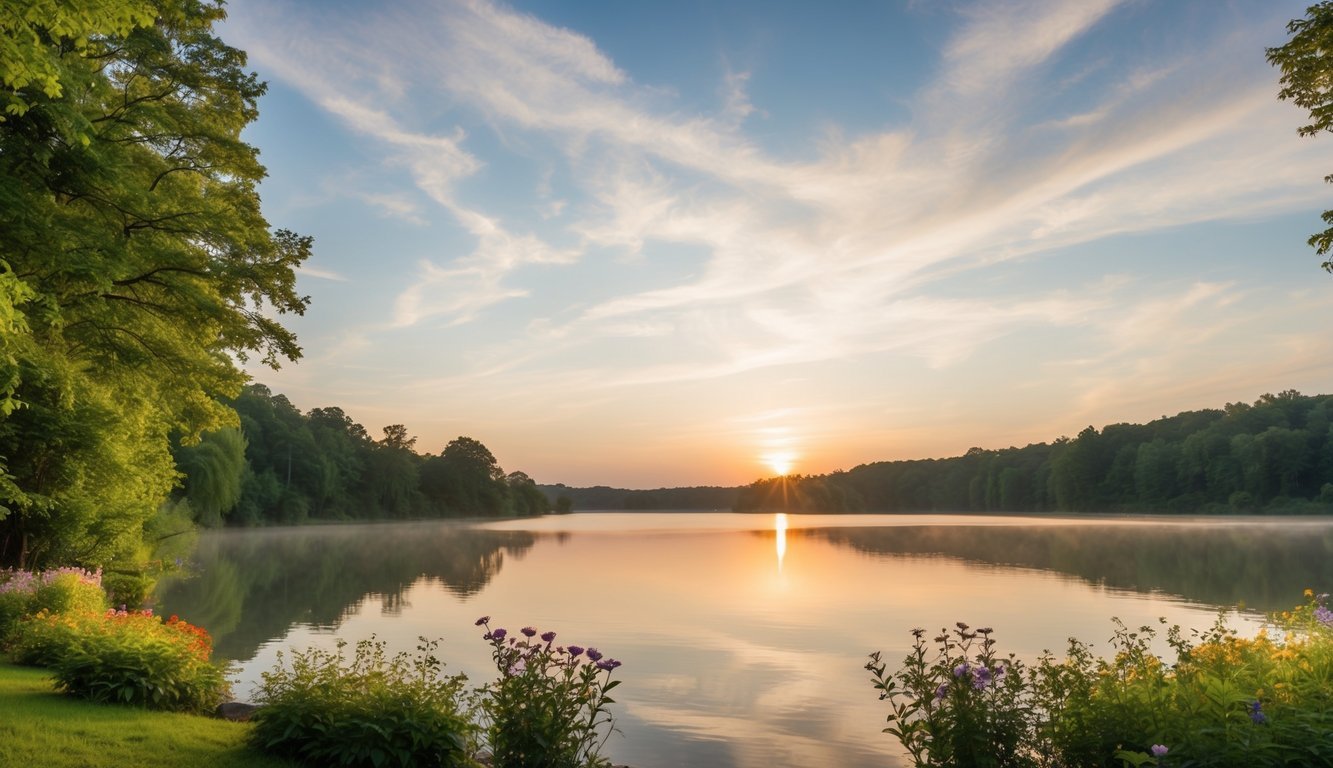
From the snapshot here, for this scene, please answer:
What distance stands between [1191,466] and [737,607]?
131 meters

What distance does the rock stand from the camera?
10383mm

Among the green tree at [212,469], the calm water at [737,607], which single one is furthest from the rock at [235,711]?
the green tree at [212,469]

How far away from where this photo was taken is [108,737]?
8.70 metres

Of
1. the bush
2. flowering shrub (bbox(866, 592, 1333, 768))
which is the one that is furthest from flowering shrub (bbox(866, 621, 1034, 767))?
the bush

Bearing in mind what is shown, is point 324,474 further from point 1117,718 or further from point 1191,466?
point 1191,466

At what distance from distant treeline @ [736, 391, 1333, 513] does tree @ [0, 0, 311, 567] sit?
430 ft

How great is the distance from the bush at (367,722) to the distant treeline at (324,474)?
51.0m

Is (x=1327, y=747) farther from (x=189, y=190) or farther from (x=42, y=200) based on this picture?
(x=189, y=190)

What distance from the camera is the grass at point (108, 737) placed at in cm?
805

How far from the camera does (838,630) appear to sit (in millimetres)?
20953

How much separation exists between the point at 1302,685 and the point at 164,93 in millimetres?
20082

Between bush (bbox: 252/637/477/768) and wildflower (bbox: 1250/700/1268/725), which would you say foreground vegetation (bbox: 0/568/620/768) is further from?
wildflower (bbox: 1250/700/1268/725)

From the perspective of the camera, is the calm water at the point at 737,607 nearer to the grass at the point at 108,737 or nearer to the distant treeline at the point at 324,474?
the grass at the point at 108,737

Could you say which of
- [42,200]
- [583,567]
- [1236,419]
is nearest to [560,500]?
[1236,419]
